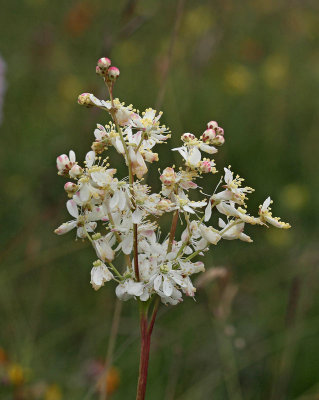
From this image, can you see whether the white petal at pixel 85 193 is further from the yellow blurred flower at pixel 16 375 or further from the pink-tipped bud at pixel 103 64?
the yellow blurred flower at pixel 16 375

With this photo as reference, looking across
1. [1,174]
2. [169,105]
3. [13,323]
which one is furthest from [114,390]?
[169,105]

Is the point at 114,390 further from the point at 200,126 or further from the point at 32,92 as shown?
the point at 32,92

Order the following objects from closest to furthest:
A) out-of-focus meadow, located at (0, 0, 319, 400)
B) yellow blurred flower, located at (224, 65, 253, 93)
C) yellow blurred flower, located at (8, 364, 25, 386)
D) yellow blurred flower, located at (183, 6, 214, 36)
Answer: yellow blurred flower, located at (8, 364, 25, 386) → out-of-focus meadow, located at (0, 0, 319, 400) → yellow blurred flower, located at (224, 65, 253, 93) → yellow blurred flower, located at (183, 6, 214, 36)

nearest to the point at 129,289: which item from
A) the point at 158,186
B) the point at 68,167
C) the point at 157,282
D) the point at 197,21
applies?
the point at 157,282

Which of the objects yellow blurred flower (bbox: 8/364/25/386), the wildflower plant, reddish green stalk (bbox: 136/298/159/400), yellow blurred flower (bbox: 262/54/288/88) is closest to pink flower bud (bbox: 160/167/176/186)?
the wildflower plant

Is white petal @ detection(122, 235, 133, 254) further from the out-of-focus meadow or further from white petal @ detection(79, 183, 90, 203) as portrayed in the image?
the out-of-focus meadow
